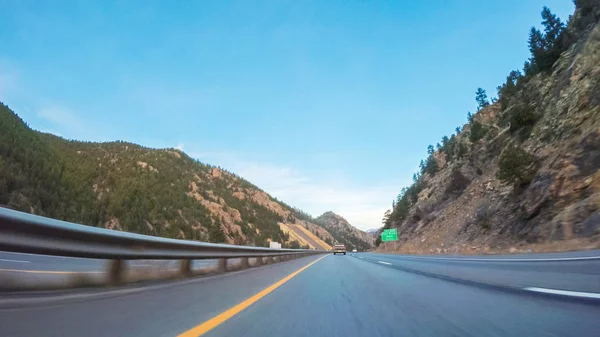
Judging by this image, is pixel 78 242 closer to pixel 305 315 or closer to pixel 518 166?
pixel 305 315

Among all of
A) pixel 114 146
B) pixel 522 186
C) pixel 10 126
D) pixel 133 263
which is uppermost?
pixel 114 146

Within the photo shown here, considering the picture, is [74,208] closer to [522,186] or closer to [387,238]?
[387,238]

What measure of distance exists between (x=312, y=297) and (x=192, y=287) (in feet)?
8.38

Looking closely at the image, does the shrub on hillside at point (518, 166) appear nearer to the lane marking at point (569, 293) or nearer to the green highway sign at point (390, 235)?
the lane marking at point (569, 293)

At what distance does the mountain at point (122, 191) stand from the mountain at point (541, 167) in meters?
66.7

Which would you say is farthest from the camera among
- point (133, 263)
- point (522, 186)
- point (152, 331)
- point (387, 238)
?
point (387, 238)

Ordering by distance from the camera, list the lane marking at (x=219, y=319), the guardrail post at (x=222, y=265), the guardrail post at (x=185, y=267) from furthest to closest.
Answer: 1. the guardrail post at (x=222, y=265)
2. the guardrail post at (x=185, y=267)
3. the lane marking at (x=219, y=319)

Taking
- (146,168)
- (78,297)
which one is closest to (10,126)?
(146,168)

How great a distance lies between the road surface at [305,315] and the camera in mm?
3809

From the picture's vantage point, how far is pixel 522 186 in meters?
35.6

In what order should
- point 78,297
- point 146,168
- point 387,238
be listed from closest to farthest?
1. point 78,297
2. point 387,238
3. point 146,168

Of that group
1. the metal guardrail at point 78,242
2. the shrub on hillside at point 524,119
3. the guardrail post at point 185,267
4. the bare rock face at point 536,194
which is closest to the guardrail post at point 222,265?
the guardrail post at point 185,267

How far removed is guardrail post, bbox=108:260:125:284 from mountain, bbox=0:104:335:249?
7558cm

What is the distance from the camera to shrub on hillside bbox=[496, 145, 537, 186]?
34406 millimetres
